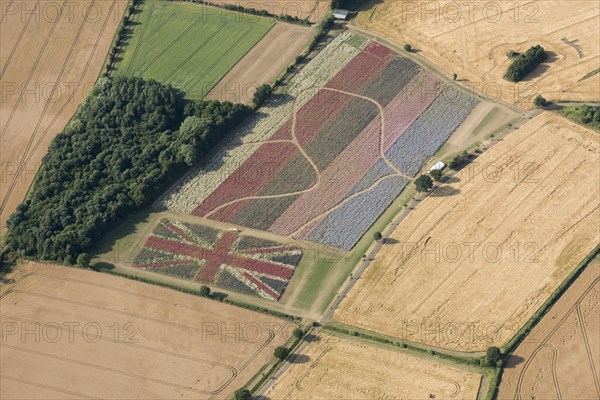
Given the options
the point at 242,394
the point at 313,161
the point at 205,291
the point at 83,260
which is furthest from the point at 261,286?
the point at 83,260

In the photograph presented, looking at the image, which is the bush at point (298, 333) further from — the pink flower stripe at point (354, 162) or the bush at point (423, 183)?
the bush at point (423, 183)

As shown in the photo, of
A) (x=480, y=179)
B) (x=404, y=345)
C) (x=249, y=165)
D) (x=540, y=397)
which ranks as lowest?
(x=540, y=397)

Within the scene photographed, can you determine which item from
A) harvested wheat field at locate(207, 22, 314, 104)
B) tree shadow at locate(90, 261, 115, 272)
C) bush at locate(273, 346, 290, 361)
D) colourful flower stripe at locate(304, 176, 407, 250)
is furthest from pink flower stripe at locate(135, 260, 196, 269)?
harvested wheat field at locate(207, 22, 314, 104)

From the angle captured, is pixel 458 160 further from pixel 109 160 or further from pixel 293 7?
pixel 109 160

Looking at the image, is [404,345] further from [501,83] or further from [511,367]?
[501,83]

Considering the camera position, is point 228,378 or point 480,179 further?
point 480,179

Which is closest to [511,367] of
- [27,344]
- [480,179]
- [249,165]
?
[480,179]

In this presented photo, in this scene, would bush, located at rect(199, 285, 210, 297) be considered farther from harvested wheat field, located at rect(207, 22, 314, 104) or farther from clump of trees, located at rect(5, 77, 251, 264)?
harvested wheat field, located at rect(207, 22, 314, 104)
